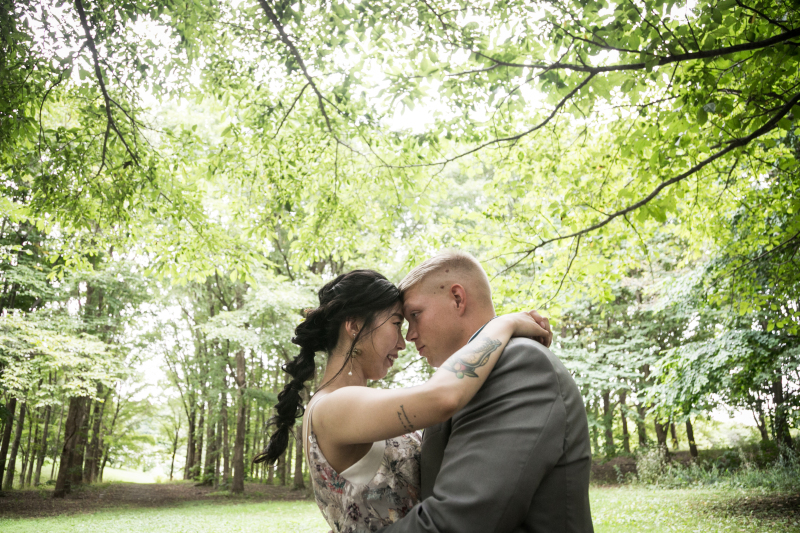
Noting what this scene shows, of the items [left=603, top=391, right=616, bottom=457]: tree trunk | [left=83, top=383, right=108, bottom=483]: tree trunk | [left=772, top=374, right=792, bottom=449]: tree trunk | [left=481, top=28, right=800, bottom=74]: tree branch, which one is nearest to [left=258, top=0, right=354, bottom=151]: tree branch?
[left=481, top=28, right=800, bottom=74]: tree branch

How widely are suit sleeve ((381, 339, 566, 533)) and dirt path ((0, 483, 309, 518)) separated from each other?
18889 millimetres

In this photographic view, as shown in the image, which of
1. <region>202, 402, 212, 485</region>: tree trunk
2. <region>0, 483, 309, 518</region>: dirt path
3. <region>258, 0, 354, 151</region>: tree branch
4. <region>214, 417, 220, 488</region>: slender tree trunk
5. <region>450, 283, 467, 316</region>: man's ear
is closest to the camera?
<region>450, 283, 467, 316</region>: man's ear

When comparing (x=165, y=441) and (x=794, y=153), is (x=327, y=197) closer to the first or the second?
(x=794, y=153)

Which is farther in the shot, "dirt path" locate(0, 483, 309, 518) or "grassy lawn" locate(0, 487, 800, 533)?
"dirt path" locate(0, 483, 309, 518)

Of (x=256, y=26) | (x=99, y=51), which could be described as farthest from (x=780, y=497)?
(x=99, y=51)

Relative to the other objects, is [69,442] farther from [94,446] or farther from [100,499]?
[94,446]

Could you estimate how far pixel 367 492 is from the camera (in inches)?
82.8

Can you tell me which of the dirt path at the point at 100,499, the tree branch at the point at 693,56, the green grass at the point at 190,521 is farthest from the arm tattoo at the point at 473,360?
the dirt path at the point at 100,499

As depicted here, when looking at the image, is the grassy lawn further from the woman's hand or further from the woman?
the woman

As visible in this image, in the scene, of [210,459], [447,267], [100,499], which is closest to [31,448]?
[100,499]

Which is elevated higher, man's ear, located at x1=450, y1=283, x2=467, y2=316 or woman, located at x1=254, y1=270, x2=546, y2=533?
man's ear, located at x1=450, y1=283, x2=467, y2=316

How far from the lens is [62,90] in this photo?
745 cm

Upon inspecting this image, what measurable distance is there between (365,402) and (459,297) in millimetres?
817

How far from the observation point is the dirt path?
16656 mm
